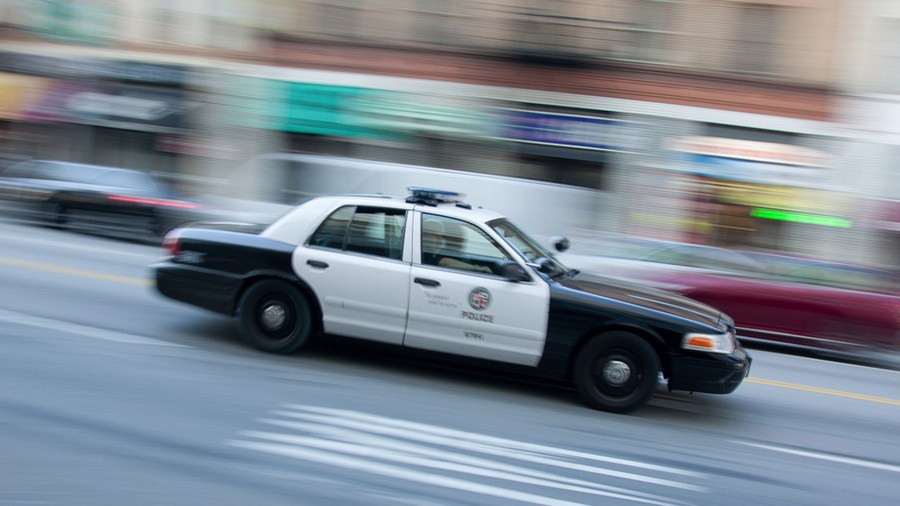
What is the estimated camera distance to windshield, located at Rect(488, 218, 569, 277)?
7039 mm

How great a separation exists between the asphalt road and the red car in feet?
8.04

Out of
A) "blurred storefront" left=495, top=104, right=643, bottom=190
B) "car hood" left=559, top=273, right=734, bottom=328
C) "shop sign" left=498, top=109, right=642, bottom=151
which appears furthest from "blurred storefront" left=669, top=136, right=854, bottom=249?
"car hood" left=559, top=273, right=734, bottom=328

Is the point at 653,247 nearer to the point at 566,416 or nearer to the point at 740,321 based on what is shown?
the point at 740,321

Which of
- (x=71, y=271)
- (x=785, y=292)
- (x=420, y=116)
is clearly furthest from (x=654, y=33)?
(x=71, y=271)

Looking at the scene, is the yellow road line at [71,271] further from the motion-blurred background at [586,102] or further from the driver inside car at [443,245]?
the motion-blurred background at [586,102]

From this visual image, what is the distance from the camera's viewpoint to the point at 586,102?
68.7 feet

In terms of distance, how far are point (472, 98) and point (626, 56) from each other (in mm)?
3958

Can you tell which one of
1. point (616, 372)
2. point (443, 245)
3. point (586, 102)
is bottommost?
point (616, 372)

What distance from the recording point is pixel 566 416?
21.4 feet

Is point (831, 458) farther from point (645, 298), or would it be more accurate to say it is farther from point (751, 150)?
point (751, 150)

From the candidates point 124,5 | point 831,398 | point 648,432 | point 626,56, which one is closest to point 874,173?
point 626,56

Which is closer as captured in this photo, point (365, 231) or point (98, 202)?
point (365, 231)

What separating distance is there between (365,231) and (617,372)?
7.88 ft

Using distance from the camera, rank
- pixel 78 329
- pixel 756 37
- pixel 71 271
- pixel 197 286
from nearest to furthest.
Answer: pixel 197 286 < pixel 78 329 < pixel 71 271 < pixel 756 37
